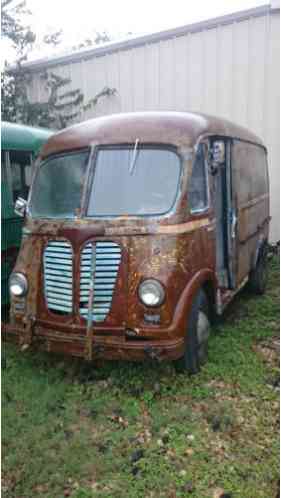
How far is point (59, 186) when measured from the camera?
4156 millimetres

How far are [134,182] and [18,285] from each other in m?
1.45

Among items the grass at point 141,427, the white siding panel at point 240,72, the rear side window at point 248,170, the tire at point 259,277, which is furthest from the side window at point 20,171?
the white siding panel at point 240,72

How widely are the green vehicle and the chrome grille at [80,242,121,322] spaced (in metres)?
1.76

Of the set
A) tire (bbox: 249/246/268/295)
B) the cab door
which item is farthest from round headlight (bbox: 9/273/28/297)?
tire (bbox: 249/246/268/295)

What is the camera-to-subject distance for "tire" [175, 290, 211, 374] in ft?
12.5

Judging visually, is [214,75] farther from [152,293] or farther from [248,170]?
[152,293]

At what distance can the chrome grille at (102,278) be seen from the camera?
3598 mm

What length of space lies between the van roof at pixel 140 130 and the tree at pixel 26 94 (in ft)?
18.9

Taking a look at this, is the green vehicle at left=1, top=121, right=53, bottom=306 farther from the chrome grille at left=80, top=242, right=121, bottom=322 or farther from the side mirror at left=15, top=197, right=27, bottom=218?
the chrome grille at left=80, top=242, right=121, bottom=322

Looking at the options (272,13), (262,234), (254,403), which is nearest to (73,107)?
(272,13)

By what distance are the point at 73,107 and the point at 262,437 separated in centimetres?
880

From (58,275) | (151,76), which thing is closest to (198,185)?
(58,275)

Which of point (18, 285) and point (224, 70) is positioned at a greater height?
point (224, 70)

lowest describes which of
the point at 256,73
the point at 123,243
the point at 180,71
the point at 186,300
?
the point at 186,300
